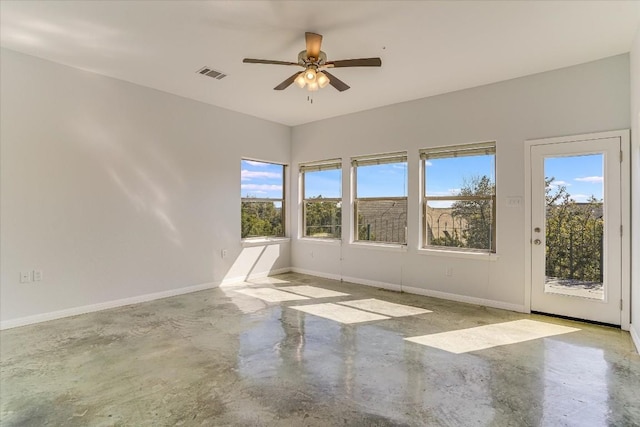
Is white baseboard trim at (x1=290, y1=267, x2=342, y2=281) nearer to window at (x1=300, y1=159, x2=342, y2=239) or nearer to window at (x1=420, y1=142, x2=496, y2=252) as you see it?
window at (x1=300, y1=159, x2=342, y2=239)

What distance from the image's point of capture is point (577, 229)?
375cm

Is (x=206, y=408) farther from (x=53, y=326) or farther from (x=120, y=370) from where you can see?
(x=53, y=326)

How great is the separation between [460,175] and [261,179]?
3.52 metres

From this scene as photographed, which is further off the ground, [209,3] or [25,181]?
[209,3]

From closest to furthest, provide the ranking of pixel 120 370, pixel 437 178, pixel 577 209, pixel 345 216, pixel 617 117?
pixel 120 370 < pixel 617 117 < pixel 577 209 < pixel 437 178 < pixel 345 216

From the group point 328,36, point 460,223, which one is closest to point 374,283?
point 460,223

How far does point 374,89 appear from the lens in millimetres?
4555

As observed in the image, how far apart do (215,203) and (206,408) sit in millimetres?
3712

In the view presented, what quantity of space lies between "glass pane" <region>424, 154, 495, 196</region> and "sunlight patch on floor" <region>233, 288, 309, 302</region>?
260 centimetres

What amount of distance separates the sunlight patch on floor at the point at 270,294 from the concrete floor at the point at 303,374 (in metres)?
0.77

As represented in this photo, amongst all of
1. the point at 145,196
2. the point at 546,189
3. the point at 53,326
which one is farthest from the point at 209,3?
the point at 546,189

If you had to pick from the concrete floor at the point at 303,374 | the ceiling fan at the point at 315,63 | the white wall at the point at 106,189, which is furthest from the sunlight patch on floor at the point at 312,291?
the ceiling fan at the point at 315,63

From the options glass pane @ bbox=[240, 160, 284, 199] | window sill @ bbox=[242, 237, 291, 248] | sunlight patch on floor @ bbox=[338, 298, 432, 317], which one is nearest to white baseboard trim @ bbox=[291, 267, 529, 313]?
sunlight patch on floor @ bbox=[338, 298, 432, 317]

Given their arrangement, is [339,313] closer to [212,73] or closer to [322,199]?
[322,199]
